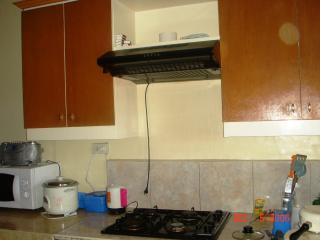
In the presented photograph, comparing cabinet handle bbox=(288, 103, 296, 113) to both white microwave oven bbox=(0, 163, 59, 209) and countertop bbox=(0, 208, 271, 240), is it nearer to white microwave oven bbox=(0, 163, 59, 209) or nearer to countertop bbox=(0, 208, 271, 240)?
countertop bbox=(0, 208, 271, 240)

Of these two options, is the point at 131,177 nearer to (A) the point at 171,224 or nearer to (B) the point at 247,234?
(A) the point at 171,224

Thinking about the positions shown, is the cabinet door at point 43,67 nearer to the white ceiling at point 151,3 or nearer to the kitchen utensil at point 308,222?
the white ceiling at point 151,3

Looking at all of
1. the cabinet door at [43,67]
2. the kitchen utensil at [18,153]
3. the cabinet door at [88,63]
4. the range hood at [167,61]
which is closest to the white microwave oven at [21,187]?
the kitchen utensil at [18,153]

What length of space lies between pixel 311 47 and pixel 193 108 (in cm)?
82

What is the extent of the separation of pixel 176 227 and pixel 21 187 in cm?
111

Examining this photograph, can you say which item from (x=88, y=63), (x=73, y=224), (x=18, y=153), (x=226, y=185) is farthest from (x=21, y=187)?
(x=226, y=185)

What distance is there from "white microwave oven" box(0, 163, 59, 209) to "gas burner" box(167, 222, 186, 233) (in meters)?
0.96

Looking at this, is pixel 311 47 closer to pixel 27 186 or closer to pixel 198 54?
pixel 198 54

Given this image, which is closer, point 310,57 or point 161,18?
point 310,57

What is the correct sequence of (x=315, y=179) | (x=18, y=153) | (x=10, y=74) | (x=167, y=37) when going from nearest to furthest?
(x=315, y=179), (x=167, y=37), (x=18, y=153), (x=10, y=74)

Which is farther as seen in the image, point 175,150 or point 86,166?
point 86,166

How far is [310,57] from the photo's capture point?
1693 mm

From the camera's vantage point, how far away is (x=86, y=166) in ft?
8.25

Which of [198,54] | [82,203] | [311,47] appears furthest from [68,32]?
[311,47]
